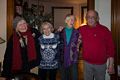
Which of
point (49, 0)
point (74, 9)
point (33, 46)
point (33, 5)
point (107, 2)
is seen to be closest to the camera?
point (33, 46)

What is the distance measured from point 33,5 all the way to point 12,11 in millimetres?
3383

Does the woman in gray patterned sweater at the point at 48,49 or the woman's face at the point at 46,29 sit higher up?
the woman's face at the point at 46,29

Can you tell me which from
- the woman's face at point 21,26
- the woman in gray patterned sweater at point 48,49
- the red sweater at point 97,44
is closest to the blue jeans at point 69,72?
the woman in gray patterned sweater at point 48,49

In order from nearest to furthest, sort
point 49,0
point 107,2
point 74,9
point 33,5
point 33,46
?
1. point 33,46
2. point 107,2
3. point 33,5
4. point 49,0
5. point 74,9

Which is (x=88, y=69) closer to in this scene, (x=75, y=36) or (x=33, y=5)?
(x=75, y=36)

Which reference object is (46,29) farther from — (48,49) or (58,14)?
(58,14)

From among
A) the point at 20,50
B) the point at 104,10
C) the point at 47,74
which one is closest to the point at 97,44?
the point at 47,74

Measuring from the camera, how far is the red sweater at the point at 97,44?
3.33 metres

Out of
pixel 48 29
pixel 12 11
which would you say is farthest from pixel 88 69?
pixel 12 11

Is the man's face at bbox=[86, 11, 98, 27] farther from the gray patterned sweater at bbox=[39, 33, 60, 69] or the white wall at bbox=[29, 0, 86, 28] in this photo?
the white wall at bbox=[29, 0, 86, 28]

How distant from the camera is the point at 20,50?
3188 millimetres

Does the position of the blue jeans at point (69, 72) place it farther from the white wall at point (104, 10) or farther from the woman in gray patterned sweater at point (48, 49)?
the white wall at point (104, 10)

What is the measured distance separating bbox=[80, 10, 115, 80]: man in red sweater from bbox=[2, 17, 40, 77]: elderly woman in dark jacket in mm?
Answer: 637

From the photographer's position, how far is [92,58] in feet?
11.0
